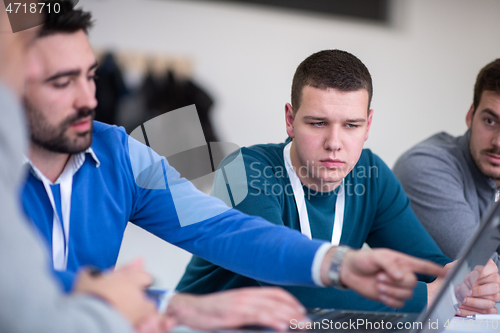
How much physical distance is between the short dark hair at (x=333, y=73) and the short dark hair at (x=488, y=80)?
0.55 meters

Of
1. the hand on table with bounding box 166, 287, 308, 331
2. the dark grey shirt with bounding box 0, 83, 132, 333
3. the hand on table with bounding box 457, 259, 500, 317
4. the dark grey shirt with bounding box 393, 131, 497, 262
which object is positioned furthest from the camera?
the dark grey shirt with bounding box 393, 131, 497, 262

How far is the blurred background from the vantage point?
181 centimetres

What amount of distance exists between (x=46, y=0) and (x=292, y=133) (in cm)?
69

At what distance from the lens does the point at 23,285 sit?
1.10 feet

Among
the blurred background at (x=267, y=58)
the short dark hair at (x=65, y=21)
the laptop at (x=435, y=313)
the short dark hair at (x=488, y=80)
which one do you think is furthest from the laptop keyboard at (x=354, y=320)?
the short dark hair at (x=488, y=80)

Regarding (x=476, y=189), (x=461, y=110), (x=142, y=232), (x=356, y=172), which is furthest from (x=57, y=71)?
(x=461, y=110)

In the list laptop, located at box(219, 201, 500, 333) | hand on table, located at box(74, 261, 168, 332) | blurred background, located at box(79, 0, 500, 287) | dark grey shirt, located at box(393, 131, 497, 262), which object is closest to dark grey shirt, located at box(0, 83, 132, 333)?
hand on table, located at box(74, 261, 168, 332)

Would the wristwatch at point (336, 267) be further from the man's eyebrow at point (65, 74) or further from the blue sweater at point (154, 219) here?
the man's eyebrow at point (65, 74)

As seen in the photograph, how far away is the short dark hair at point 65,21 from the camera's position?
1.82ft

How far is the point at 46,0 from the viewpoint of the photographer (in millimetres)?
598

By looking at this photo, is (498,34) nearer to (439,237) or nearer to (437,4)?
(437,4)

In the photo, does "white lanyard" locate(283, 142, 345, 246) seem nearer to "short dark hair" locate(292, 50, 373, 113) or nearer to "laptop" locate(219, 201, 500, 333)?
"short dark hair" locate(292, 50, 373, 113)

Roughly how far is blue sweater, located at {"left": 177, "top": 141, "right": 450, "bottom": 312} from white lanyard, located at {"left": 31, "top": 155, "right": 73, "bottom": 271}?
0.35m


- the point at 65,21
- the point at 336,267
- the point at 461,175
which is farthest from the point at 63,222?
the point at 461,175
